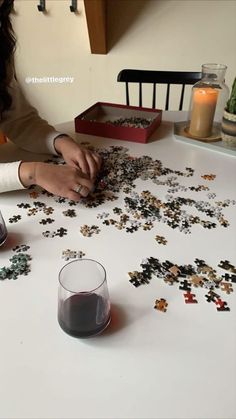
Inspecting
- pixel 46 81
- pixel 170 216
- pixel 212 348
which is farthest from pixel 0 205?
pixel 46 81

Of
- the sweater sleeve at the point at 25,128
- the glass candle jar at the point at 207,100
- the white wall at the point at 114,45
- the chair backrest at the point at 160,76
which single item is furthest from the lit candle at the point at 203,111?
the white wall at the point at 114,45

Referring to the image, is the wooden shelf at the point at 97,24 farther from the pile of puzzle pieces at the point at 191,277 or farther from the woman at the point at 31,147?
the pile of puzzle pieces at the point at 191,277

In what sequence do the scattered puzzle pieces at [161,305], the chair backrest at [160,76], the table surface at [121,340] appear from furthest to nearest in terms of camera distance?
the chair backrest at [160,76]
the scattered puzzle pieces at [161,305]
the table surface at [121,340]

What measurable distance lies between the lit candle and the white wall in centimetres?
112

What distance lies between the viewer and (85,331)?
0.64m

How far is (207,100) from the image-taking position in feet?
4.42

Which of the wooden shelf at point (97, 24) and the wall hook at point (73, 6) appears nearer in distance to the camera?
the wooden shelf at point (97, 24)

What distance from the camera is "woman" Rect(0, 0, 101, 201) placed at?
Answer: 1.05m

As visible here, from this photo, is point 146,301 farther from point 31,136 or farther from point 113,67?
point 113,67

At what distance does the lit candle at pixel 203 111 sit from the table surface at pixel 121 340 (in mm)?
554

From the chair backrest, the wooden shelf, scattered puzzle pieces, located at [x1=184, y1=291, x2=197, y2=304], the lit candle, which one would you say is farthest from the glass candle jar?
the wooden shelf

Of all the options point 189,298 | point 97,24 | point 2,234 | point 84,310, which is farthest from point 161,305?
point 97,24

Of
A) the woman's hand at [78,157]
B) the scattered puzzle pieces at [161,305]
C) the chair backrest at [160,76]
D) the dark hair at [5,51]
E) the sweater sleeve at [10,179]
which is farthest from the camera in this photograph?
the chair backrest at [160,76]

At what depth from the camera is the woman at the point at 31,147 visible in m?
1.05
